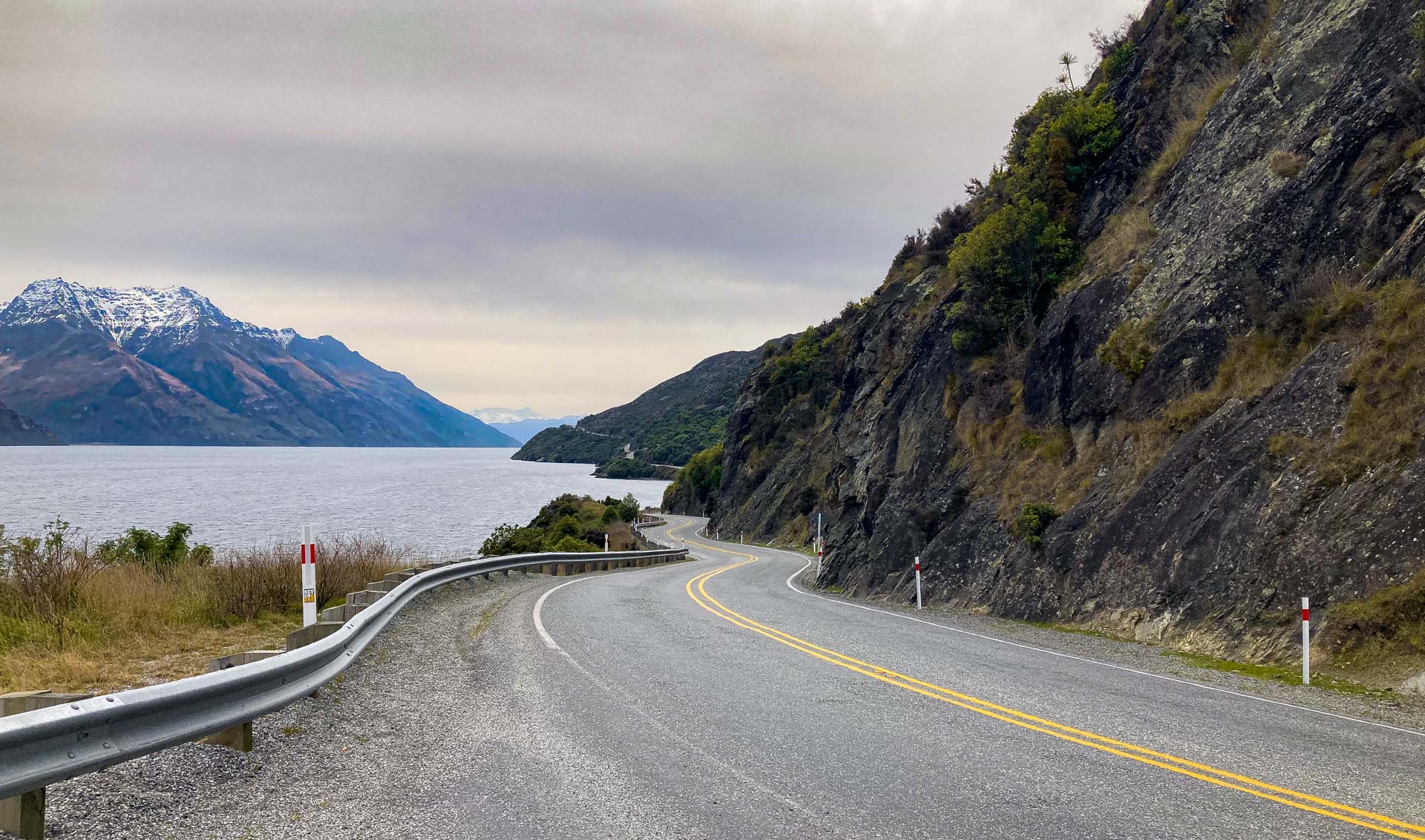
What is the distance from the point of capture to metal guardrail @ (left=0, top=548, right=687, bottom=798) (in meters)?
3.98

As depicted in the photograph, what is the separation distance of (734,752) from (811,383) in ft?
204

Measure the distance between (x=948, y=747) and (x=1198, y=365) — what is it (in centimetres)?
1377

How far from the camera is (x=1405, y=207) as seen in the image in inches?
589

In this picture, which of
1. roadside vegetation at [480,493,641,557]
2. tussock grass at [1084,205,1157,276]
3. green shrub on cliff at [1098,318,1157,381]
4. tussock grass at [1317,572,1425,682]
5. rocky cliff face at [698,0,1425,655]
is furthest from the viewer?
roadside vegetation at [480,493,641,557]

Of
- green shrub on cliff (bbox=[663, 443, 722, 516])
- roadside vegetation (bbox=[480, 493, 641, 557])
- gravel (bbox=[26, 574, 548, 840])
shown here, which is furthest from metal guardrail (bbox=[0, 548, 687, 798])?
green shrub on cliff (bbox=[663, 443, 722, 516])

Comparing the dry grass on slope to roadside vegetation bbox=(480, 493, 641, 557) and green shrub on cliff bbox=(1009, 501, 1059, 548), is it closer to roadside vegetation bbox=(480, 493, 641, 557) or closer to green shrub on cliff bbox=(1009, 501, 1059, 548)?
green shrub on cliff bbox=(1009, 501, 1059, 548)

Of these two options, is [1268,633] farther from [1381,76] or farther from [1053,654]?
[1381,76]

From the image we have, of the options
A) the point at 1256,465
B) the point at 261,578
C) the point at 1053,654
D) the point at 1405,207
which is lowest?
the point at 1053,654

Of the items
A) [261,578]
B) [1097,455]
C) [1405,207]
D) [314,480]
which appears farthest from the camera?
[314,480]

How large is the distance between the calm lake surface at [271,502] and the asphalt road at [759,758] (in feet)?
78.7

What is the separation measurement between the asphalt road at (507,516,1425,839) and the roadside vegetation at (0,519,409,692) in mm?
3854

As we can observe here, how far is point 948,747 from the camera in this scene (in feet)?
21.8

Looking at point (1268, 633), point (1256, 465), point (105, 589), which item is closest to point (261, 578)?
point (105, 589)

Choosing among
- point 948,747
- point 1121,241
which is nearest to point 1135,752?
point 948,747
